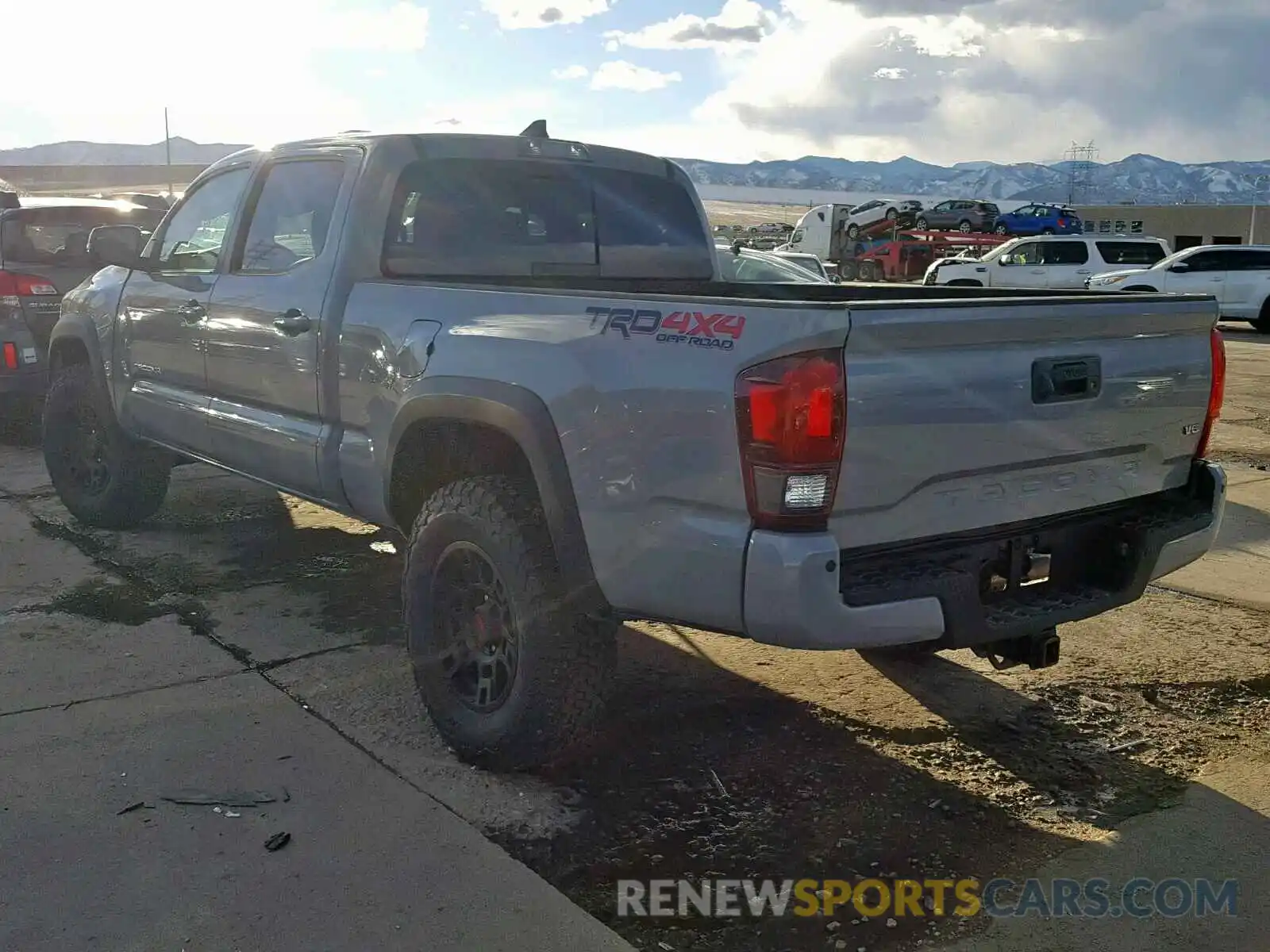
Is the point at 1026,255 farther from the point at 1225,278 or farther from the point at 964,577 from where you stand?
the point at 964,577

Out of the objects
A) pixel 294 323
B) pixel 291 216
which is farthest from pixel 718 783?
pixel 291 216

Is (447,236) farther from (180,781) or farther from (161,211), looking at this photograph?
(161,211)

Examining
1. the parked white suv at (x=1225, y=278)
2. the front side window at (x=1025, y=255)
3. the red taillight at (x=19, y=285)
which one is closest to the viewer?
the red taillight at (x=19, y=285)

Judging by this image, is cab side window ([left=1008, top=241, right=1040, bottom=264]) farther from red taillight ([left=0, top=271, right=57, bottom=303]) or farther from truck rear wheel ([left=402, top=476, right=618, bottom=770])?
truck rear wheel ([left=402, top=476, right=618, bottom=770])

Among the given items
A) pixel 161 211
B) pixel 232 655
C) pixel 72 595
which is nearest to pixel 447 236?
pixel 232 655

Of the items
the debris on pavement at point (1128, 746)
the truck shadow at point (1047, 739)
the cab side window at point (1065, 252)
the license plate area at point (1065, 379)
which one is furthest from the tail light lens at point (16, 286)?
the cab side window at point (1065, 252)

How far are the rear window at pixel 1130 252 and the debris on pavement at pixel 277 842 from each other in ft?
80.5

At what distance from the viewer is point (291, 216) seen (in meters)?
4.70

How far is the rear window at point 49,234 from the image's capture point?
8703mm

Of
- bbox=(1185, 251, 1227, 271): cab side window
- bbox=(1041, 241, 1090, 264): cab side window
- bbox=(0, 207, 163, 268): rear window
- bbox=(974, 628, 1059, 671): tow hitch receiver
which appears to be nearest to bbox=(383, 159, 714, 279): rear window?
bbox=(974, 628, 1059, 671): tow hitch receiver

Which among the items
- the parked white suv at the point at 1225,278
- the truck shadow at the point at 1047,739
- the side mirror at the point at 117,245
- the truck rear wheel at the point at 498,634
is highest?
the side mirror at the point at 117,245

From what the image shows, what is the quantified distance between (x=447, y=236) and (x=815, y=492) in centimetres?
213

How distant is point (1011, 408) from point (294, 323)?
259 cm

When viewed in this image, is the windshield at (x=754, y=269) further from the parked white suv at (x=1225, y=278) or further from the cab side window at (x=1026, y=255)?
the cab side window at (x=1026, y=255)
